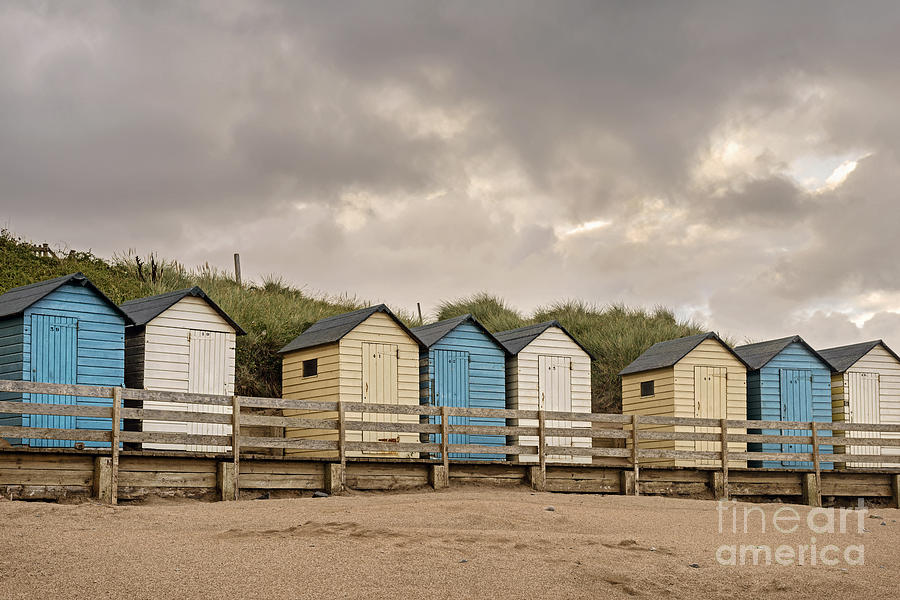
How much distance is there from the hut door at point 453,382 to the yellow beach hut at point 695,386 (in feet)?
17.7

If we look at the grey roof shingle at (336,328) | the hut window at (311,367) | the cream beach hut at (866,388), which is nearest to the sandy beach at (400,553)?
the grey roof shingle at (336,328)

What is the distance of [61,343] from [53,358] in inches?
13.1

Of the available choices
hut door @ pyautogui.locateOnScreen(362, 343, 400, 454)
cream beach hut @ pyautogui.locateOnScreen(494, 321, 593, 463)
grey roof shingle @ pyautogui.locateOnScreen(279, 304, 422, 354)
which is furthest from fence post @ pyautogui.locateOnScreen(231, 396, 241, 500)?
cream beach hut @ pyautogui.locateOnScreen(494, 321, 593, 463)

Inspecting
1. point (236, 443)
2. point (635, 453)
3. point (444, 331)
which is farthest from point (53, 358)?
point (635, 453)

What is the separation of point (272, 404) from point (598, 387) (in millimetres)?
18938

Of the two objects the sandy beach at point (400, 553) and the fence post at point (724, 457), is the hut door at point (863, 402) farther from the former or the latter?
the sandy beach at point (400, 553)

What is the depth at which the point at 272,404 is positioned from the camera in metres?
18.9

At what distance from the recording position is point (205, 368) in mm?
22250

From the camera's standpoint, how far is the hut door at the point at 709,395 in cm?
2638

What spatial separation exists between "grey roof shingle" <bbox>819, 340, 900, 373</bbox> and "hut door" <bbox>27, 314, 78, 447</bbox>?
62.3 feet

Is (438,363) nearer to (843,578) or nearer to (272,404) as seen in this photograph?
(272,404)

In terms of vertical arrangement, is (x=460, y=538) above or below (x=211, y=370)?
below

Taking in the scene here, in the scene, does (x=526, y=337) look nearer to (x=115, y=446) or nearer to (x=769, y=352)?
(x=769, y=352)

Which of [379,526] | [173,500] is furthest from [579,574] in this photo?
[173,500]
